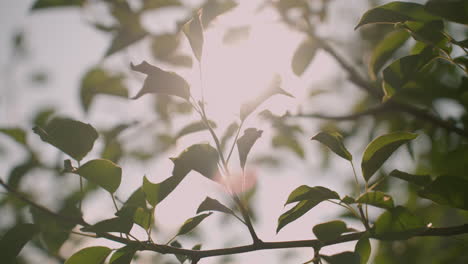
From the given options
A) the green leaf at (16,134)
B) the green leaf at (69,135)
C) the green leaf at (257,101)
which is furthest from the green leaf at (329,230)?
the green leaf at (16,134)

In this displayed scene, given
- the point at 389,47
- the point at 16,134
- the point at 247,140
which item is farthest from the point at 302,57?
the point at 16,134

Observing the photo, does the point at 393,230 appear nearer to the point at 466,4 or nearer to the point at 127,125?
the point at 466,4

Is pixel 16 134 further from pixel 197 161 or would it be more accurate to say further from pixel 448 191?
pixel 448 191

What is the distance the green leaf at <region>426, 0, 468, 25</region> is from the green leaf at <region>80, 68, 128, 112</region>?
1082 mm

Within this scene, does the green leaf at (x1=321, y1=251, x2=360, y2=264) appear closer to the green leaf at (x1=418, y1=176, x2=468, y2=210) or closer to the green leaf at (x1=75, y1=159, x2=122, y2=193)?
the green leaf at (x1=418, y1=176, x2=468, y2=210)

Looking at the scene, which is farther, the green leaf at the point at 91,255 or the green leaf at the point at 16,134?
the green leaf at the point at 16,134

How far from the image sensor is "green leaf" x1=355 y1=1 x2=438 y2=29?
27.0 inches

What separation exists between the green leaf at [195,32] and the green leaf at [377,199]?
0.46 m

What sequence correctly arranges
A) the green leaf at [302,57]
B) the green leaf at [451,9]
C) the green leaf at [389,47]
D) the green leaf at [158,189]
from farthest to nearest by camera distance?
the green leaf at [302,57], the green leaf at [389,47], the green leaf at [158,189], the green leaf at [451,9]

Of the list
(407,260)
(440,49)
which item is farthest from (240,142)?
(407,260)

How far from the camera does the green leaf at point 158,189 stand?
74 cm

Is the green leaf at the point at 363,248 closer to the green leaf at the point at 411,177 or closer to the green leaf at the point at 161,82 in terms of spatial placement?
the green leaf at the point at 411,177

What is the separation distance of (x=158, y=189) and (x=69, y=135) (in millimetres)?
231

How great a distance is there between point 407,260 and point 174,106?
60.1 inches
